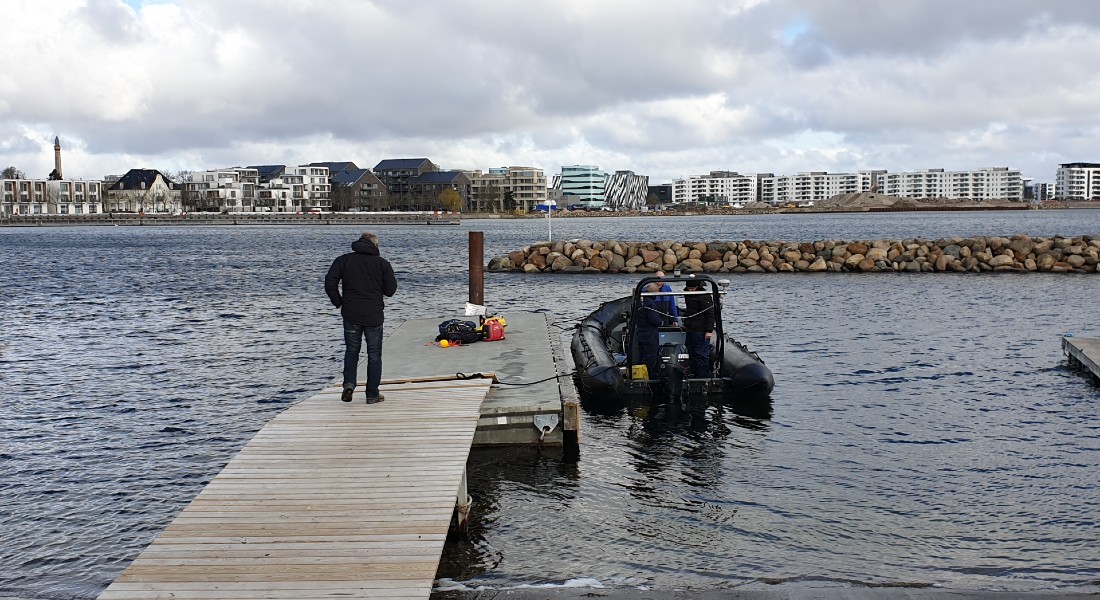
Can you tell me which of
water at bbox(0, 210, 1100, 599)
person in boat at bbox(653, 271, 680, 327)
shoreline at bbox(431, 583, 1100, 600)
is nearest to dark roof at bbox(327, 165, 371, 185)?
water at bbox(0, 210, 1100, 599)

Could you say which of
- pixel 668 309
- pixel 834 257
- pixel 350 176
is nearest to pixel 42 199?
pixel 350 176

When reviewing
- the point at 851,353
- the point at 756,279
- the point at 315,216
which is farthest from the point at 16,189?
the point at 851,353

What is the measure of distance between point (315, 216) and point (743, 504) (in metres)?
162

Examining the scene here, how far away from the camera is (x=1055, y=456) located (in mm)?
12453

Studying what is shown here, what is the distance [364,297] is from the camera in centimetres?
1080

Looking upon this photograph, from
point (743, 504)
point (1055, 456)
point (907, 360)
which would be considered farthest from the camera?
point (907, 360)

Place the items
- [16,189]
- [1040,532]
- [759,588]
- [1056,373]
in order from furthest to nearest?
1. [16,189]
2. [1056,373]
3. [1040,532]
4. [759,588]

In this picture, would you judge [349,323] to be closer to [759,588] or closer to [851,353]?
[759,588]

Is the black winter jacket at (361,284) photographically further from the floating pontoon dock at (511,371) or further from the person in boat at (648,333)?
the person in boat at (648,333)

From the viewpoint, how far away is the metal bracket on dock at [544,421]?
11977 millimetres

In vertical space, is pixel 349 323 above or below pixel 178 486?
above

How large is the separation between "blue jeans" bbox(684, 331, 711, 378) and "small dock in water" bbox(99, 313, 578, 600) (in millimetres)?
2477

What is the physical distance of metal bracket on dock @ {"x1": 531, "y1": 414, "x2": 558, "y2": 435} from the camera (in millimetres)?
11977

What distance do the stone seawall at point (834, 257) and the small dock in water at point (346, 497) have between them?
32346mm
